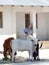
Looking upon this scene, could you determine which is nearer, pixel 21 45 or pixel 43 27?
pixel 21 45

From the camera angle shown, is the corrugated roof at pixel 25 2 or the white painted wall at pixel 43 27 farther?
the white painted wall at pixel 43 27

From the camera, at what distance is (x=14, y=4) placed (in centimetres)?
1953

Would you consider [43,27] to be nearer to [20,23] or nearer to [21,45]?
[20,23]

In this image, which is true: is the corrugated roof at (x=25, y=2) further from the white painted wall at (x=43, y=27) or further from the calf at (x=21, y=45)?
the calf at (x=21, y=45)

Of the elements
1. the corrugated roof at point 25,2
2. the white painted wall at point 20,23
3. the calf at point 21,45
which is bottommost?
the calf at point 21,45

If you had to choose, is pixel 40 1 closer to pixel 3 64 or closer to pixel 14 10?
pixel 14 10

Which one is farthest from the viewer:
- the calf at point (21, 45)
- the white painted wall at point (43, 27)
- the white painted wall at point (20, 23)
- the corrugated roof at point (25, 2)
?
the white painted wall at point (43, 27)

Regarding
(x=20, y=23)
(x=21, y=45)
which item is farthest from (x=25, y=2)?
(x=21, y=45)

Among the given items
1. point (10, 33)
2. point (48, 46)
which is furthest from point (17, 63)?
point (48, 46)

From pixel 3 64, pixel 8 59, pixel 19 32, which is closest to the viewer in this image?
pixel 3 64

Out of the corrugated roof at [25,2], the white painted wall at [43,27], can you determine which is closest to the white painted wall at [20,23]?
the white painted wall at [43,27]

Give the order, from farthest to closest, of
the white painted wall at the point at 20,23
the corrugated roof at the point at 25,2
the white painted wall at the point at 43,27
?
the white painted wall at the point at 43,27 < the white painted wall at the point at 20,23 < the corrugated roof at the point at 25,2

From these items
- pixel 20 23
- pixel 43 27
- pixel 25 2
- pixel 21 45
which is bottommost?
pixel 21 45

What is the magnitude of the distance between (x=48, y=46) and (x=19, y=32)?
11.4 feet
